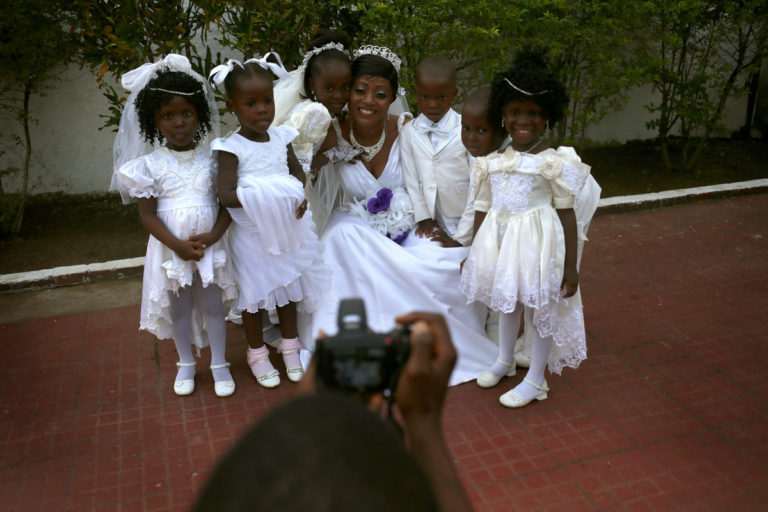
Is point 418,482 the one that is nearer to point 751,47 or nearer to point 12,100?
point 12,100

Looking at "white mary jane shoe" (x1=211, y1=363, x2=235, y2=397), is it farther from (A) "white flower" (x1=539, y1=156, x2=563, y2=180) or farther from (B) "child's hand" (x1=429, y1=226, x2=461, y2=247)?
(A) "white flower" (x1=539, y1=156, x2=563, y2=180)

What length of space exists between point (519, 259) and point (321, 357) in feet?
7.15

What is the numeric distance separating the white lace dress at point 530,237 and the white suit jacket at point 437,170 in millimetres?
480

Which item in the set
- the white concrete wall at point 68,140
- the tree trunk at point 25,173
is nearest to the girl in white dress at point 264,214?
the tree trunk at point 25,173

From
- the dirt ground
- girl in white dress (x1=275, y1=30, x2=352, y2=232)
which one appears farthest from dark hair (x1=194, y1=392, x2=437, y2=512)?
the dirt ground

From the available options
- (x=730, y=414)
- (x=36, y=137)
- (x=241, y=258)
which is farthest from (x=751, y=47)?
(x=36, y=137)

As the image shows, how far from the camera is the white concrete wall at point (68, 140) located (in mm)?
6812

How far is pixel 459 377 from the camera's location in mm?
3820

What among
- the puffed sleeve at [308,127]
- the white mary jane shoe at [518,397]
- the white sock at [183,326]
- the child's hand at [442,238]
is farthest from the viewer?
the child's hand at [442,238]

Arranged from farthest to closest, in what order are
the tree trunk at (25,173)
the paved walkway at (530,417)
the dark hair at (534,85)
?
the tree trunk at (25,173)
the dark hair at (534,85)
the paved walkway at (530,417)

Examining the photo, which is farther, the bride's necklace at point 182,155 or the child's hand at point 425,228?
the child's hand at point 425,228

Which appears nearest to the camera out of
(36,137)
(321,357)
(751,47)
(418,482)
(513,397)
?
(418,482)

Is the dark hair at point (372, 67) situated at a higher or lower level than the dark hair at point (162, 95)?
higher

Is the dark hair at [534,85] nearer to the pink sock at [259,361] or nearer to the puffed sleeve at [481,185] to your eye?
the puffed sleeve at [481,185]
